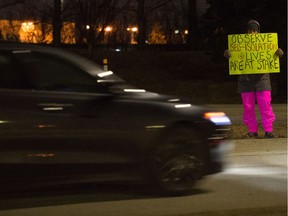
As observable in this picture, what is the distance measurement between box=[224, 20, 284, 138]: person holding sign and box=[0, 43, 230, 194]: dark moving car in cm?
475

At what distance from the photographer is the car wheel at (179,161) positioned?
7.58 meters

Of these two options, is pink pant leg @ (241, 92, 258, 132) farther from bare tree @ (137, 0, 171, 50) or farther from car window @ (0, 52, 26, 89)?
bare tree @ (137, 0, 171, 50)

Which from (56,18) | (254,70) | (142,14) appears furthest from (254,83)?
(142,14)

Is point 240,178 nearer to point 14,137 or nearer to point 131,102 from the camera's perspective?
point 131,102

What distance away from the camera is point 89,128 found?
7.17m

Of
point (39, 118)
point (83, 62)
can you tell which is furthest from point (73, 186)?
point (83, 62)

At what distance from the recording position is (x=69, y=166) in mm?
7102

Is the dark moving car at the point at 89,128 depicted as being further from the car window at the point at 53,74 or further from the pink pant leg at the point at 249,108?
the pink pant leg at the point at 249,108

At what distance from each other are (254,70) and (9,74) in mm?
6491

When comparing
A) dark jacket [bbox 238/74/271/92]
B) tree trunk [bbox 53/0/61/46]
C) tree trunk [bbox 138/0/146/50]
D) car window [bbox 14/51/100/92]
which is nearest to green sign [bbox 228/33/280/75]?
dark jacket [bbox 238/74/271/92]

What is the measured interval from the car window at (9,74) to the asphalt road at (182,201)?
4.15 feet

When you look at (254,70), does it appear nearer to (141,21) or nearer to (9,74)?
(9,74)

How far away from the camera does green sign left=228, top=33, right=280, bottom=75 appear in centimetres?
1298

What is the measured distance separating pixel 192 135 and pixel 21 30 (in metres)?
47.7
